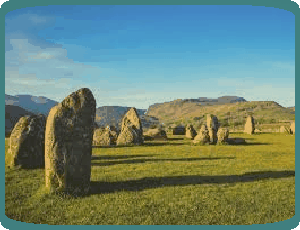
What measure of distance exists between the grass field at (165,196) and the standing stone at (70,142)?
458 mm

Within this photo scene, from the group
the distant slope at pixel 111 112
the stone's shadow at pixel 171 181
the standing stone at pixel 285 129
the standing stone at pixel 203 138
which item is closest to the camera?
the stone's shadow at pixel 171 181

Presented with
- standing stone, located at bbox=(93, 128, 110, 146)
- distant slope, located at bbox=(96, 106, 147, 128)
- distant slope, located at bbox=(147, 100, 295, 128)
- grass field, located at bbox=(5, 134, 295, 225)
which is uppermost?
distant slope, located at bbox=(147, 100, 295, 128)

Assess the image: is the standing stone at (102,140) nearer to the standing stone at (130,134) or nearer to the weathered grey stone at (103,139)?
the weathered grey stone at (103,139)

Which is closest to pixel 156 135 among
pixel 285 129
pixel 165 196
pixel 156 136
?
pixel 156 136

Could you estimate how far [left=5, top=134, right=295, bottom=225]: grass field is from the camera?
7637 mm

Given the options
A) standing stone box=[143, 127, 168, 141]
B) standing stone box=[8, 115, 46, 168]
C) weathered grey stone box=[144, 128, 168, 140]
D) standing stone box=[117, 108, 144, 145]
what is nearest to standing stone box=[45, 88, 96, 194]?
standing stone box=[8, 115, 46, 168]

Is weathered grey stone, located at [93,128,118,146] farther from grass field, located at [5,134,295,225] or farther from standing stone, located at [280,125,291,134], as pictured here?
standing stone, located at [280,125,291,134]

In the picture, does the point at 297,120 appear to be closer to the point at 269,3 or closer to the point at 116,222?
the point at 269,3

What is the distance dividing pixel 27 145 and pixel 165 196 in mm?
7720

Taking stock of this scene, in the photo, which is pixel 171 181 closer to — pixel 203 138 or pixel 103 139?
pixel 103 139

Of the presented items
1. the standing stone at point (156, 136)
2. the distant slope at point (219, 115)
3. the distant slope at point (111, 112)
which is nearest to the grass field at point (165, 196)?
the distant slope at point (111, 112)

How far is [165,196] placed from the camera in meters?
9.43

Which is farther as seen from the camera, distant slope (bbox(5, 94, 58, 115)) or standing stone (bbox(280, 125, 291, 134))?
standing stone (bbox(280, 125, 291, 134))

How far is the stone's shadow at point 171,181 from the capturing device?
1029cm
